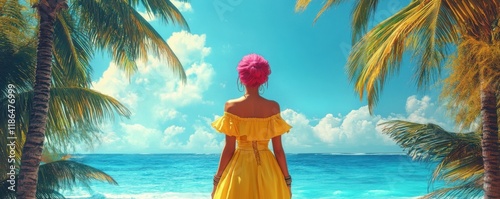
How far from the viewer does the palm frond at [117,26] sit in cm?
676

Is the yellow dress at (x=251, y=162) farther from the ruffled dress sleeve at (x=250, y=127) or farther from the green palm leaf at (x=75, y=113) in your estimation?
the green palm leaf at (x=75, y=113)

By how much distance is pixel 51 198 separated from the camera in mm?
7016

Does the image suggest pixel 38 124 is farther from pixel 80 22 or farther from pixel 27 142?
pixel 80 22

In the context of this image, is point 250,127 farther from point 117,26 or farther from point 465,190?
point 465,190

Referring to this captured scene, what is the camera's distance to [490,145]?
597cm

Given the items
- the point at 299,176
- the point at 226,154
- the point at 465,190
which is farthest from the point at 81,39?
the point at 299,176

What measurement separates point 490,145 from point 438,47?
4.31 ft

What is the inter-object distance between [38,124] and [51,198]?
1.44 meters

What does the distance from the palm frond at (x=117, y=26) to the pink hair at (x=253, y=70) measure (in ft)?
12.8

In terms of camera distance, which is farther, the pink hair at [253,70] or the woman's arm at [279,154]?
the woman's arm at [279,154]

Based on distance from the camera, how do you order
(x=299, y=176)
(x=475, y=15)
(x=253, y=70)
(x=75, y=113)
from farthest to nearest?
(x=299, y=176) → (x=75, y=113) → (x=475, y=15) → (x=253, y=70)

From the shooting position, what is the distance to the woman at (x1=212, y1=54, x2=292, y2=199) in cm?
301

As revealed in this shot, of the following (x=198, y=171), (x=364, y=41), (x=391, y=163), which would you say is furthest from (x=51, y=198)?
(x=391, y=163)

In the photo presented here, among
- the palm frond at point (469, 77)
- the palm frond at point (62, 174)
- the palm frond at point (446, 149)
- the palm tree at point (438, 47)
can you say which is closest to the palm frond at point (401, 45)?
the palm tree at point (438, 47)
